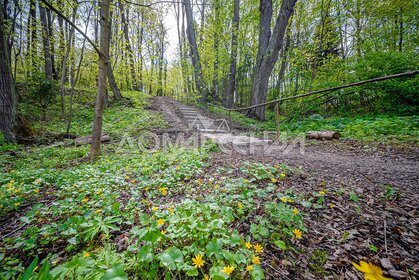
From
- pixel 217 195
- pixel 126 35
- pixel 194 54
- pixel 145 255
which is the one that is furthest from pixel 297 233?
pixel 126 35

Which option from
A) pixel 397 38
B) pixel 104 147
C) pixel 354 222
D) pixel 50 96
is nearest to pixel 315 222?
pixel 354 222

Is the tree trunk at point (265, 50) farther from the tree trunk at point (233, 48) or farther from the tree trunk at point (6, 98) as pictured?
the tree trunk at point (6, 98)

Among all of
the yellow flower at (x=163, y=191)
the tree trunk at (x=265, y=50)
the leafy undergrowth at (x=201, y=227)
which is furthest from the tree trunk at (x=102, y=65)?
the tree trunk at (x=265, y=50)

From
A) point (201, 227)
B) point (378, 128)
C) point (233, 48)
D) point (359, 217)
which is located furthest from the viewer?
point (233, 48)

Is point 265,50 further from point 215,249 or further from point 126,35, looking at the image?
point 126,35

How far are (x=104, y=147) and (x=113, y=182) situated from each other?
9.92 feet

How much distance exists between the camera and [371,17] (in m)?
11.6

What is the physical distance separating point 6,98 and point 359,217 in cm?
879

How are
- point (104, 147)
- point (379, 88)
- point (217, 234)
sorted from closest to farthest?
1. point (217, 234)
2. point (104, 147)
3. point (379, 88)

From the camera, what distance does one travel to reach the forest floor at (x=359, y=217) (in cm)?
125

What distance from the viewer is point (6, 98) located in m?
5.31

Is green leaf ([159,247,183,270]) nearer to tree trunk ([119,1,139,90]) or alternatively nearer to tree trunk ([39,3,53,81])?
tree trunk ([119,1,139,90])

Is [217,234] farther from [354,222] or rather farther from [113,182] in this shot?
[113,182]

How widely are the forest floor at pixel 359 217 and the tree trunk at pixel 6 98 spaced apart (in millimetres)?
6680
